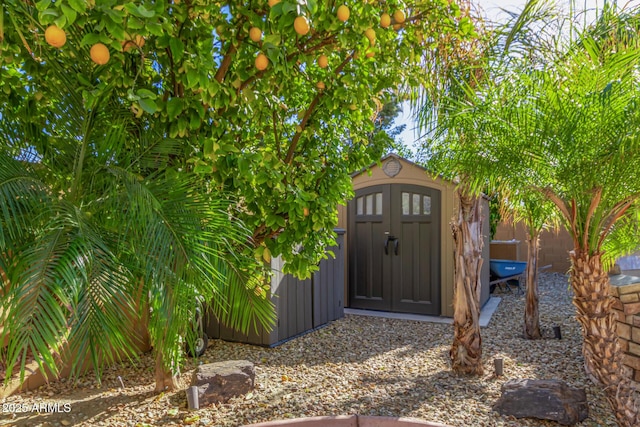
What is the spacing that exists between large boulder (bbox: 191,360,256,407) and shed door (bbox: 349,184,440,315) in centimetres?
386

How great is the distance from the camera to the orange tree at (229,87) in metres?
1.81

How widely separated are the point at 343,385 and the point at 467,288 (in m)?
1.43

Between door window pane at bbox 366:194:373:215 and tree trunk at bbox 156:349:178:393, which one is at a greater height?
door window pane at bbox 366:194:373:215

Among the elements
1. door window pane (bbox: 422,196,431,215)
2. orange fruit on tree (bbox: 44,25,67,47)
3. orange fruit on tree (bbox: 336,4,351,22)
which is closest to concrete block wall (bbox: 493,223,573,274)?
door window pane (bbox: 422,196,431,215)

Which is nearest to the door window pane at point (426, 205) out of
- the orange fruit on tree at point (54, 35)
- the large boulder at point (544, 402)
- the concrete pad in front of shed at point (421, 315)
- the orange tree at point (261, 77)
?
the concrete pad in front of shed at point (421, 315)

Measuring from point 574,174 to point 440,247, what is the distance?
12.2 ft

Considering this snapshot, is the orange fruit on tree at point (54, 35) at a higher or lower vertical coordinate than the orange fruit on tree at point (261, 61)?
lower

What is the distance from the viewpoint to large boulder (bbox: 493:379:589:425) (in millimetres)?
2859

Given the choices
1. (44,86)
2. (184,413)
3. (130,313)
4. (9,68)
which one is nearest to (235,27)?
(44,86)

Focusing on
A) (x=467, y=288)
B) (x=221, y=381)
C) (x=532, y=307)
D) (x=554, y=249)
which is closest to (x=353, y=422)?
(x=221, y=381)

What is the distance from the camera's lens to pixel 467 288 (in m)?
3.91

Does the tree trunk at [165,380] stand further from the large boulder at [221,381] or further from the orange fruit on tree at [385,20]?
the orange fruit on tree at [385,20]

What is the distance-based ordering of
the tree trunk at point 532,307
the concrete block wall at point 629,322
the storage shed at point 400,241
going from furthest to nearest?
the storage shed at point 400,241, the tree trunk at point 532,307, the concrete block wall at point 629,322

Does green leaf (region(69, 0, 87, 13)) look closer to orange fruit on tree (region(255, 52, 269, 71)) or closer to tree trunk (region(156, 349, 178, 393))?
orange fruit on tree (region(255, 52, 269, 71))
